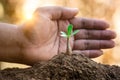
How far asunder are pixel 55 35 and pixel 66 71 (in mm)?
468

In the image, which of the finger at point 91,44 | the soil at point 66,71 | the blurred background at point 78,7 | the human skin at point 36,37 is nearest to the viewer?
the soil at point 66,71

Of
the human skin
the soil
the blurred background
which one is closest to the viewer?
the soil

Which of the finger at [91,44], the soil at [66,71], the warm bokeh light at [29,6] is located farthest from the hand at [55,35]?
the warm bokeh light at [29,6]

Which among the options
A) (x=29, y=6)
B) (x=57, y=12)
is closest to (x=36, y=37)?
(x=57, y=12)

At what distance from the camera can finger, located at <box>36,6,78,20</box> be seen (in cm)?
106

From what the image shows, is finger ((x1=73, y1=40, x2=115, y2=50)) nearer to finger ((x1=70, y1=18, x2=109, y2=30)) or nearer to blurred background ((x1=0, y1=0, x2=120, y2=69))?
finger ((x1=70, y1=18, x2=109, y2=30))

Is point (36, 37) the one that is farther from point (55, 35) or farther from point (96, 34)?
point (96, 34)

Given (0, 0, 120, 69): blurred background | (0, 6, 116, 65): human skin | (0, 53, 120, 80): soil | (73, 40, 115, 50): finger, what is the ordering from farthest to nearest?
(0, 0, 120, 69): blurred background
(73, 40, 115, 50): finger
(0, 6, 116, 65): human skin
(0, 53, 120, 80): soil

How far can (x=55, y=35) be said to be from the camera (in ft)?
3.84

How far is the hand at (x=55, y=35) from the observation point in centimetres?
102

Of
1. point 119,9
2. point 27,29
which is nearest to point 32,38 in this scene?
point 27,29

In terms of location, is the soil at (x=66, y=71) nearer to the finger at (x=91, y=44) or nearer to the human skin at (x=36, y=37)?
the human skin at (x=36, y=37)

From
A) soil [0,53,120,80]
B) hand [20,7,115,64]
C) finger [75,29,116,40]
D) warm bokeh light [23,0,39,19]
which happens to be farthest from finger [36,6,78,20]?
warm bokeh light [23,0,39,19]

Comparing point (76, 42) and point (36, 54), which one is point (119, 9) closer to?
point (76, 42)
